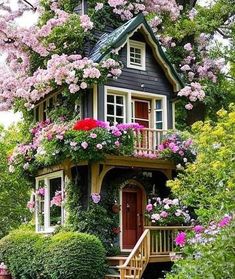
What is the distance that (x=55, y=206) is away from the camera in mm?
18656

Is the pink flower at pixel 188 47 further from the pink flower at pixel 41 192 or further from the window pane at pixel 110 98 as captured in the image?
the pink flower at pixel 41 192

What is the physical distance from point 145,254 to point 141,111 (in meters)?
5.35

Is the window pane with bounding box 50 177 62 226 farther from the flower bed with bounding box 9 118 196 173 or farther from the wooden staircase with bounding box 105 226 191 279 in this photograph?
the wooden staircase with bounding box 105 226 191 279

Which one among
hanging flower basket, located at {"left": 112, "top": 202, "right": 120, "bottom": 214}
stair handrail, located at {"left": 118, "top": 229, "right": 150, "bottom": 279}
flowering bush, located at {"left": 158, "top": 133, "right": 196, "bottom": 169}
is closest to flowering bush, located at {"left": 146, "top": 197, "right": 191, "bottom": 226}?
hanging flower basket, located at {"left": 112, "top": 202, "right": 120, "bottom": 214}

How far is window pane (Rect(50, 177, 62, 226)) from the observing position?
18.4 meters

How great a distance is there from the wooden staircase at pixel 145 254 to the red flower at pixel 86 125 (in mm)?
3261

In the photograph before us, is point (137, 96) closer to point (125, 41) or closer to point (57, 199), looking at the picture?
point (125, 41)

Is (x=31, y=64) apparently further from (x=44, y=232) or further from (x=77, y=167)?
(x=44, y=232)

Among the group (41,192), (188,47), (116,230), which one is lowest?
(116,230)

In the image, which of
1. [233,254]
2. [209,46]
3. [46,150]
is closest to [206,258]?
[233,254]

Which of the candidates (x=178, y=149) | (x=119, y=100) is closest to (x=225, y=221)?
(x=178, y=149)

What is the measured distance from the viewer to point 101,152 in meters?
16.4

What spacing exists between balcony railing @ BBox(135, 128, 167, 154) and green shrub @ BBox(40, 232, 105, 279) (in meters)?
3.18

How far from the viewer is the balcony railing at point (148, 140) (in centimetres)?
1748
